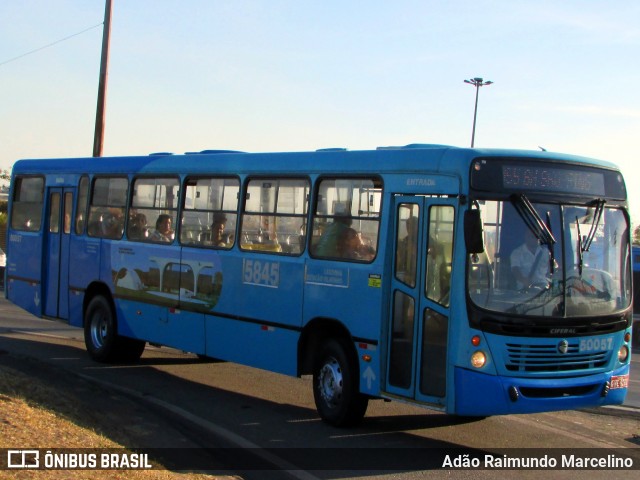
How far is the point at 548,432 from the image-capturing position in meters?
10.7

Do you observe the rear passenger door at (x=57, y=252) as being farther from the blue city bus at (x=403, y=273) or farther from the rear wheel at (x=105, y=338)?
the blue city bus at (x=403, y=273)

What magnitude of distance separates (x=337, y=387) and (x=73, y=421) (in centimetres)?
292

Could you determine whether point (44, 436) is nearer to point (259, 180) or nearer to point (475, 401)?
point (475, 401)

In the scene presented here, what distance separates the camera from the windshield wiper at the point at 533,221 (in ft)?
30.0

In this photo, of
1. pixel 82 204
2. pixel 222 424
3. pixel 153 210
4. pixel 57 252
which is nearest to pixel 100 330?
pixel 57 252

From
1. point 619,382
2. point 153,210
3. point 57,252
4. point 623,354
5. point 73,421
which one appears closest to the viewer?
point 73,421

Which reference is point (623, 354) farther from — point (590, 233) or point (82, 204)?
point (82, 204)

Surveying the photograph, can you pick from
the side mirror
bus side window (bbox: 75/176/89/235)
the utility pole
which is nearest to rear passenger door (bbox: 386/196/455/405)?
the side mirror

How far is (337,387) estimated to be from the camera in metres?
10.5

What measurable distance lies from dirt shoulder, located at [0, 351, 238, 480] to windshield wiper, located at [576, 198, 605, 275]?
4.15 m

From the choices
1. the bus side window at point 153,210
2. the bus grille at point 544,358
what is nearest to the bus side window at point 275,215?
the bus side window at point 153,210

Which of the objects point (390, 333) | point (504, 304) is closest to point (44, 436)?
point (390, 333)

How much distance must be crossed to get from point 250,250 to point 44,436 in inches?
177

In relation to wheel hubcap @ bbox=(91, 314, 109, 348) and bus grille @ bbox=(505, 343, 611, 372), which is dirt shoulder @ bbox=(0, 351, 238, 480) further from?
bus grille @ bbox=(505, 343, 611, 372)
